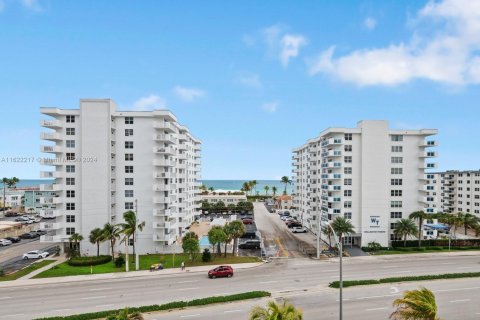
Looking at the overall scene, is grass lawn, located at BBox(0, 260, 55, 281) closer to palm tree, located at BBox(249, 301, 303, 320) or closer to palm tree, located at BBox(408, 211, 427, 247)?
palm tree, located at BBox(249, 301, 303, 320)

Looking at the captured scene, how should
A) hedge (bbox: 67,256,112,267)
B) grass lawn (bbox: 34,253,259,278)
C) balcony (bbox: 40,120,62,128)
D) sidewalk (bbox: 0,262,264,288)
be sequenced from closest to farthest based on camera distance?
sidewalk (bbox: 0,262,264,288), grass lawn (bbox: 34,253,259,278), hedge (bbox: 67,256,112,267), balcony (bbox: 40,120,62,128)

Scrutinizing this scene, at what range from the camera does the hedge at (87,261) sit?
1893 inches

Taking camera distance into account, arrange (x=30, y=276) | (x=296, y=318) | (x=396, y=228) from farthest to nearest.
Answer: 1. (x=396, y=228)
2. (x=30, y=276)
3. (x=296, y=318)

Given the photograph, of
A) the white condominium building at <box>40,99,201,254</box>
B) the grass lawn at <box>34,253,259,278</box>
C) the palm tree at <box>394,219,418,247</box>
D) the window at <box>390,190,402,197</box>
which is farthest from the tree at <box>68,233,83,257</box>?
the window at <box>390,190,402,197</box>

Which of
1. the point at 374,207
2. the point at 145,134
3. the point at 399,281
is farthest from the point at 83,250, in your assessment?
the point at 374,207

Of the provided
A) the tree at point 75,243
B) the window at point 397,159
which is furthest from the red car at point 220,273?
the window at point 397,159

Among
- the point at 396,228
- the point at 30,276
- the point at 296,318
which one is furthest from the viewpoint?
the point at 396,228

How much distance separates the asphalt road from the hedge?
25.8 ft

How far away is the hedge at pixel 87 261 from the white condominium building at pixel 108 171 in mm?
5761

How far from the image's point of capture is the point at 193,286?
124 feet

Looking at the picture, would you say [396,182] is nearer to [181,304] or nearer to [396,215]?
[396,215]

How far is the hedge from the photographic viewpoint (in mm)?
48094

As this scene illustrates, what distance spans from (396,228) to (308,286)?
3067 cm

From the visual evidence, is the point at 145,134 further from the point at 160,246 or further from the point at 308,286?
the point at 308,286
